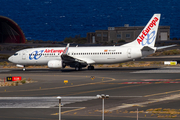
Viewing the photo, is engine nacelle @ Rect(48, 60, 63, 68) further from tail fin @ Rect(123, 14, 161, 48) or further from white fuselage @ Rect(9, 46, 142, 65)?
tail fin @ Rect(123, 14, 161, 48)

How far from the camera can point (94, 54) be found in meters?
52.0

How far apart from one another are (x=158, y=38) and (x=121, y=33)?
1605 cm

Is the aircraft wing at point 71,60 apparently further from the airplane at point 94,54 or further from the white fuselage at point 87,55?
the white fuselage at point 87,55

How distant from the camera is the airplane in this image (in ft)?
162

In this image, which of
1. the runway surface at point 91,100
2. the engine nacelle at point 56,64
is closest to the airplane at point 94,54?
the engine nacelle at point 56,64

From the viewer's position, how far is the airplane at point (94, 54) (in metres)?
49.3

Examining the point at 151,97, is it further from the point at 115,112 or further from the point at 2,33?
the point at 2,33

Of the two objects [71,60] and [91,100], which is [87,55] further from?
[91,100]

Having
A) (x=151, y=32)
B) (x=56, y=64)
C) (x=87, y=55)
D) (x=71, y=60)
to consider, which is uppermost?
(x=151, y=32)

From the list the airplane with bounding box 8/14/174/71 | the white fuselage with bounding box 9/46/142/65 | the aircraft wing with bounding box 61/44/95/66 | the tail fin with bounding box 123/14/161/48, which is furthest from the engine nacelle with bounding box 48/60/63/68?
the tail fin with bounding box 123/14/161/48

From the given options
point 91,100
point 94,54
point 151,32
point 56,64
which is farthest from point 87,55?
point 91,100

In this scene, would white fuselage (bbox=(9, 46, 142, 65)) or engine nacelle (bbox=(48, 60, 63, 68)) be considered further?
engine nacelle (bbox=(48, 60, 63, 68))

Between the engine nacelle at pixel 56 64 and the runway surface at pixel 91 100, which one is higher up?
the engine nacelle at pixel 56 64

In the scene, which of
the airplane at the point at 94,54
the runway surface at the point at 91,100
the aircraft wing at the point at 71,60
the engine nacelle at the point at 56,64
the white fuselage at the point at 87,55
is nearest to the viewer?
the runway surface at the point at 91,100
